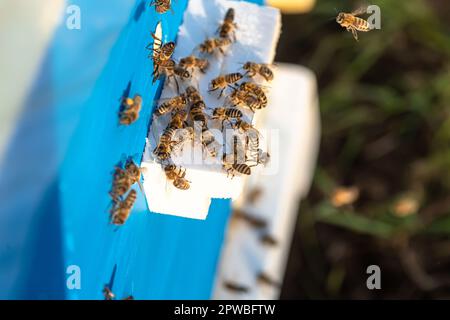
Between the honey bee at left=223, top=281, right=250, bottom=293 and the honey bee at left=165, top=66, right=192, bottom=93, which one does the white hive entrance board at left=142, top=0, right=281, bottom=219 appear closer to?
the honey bee at left=165, top=66, right=192, bottom=93

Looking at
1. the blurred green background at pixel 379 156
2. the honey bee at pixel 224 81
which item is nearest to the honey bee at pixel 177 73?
the honey bee at pixel 224 81

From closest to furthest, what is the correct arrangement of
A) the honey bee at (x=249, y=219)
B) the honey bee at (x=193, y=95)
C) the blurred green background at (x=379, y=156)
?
the honey bee at (x=193, y=95) → the honey bee at (x=249, y=219) → the blurred green background at (x=379, y=156)

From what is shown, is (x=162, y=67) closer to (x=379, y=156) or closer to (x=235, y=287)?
(x=235, y=287)

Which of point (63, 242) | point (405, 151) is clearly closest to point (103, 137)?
point (63, 242)

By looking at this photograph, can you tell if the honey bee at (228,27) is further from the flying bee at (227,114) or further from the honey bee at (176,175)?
the honey bee at (176,175)

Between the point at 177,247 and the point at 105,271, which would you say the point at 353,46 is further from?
the point at 105,271
